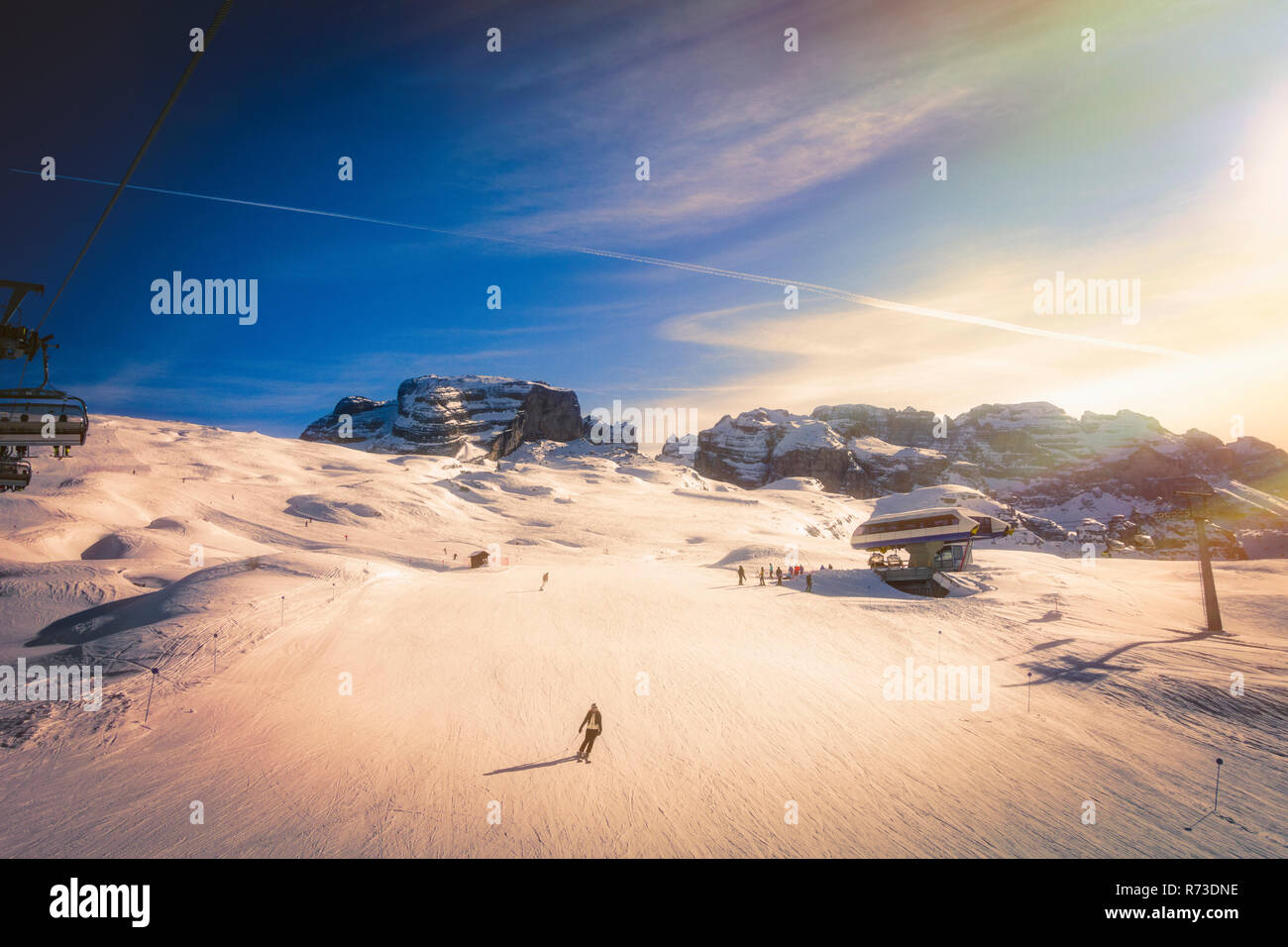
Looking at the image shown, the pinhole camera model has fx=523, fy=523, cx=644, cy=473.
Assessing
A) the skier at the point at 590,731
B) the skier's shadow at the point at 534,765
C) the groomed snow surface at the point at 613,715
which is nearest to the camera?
the groomed snow surface at the point at 613,715

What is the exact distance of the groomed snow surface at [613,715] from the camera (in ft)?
34.8

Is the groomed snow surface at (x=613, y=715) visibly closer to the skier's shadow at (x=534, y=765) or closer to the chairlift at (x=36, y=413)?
the skier's shadow at (x=534, y=765)

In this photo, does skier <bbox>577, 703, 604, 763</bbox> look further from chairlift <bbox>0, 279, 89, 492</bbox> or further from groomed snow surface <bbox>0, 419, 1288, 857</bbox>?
chairlift <bbox>0, 279, 89, 492</bbox>

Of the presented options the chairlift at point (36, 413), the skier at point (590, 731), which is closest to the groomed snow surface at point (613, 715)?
the skier at point (590, 731)

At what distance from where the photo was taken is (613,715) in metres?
16.0

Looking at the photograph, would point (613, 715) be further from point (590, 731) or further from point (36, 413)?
point (36, 413)

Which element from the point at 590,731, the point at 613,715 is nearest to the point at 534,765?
the point at 590,731

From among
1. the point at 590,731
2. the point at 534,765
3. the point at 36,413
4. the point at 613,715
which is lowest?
the point at 613,715

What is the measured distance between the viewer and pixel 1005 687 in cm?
1967

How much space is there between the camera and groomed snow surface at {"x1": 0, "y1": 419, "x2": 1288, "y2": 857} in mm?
10594

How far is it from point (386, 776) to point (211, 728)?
20.1ft
